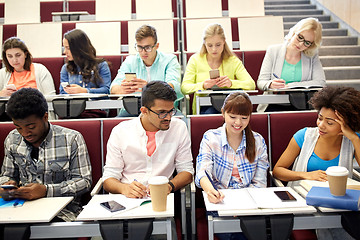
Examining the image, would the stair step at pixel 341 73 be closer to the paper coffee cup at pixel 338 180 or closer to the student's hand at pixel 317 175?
the student's hand at pixel 317 175

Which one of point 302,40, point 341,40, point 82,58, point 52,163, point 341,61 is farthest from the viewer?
point 341,40

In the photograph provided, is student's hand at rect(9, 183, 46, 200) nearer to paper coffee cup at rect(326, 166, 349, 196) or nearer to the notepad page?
the notepad page

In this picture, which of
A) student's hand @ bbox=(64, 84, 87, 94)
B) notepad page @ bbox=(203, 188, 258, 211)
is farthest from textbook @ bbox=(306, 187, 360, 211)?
student's hand @ bbox=(64, 84, 87, 94)

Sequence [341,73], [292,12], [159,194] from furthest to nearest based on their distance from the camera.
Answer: [292,12]
[341,73]
[159,194]

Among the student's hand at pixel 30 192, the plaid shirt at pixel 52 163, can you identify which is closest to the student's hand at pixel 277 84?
the plaid shirt at pixel 52 163

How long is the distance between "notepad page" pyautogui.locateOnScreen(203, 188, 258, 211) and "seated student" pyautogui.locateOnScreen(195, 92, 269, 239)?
0.21 meters

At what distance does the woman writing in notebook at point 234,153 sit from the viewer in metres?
1.59

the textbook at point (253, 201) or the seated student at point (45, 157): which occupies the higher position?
the seated student at point (45, 157)

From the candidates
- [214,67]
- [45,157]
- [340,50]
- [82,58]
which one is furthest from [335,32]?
[45,157]

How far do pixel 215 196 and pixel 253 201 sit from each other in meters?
0.14

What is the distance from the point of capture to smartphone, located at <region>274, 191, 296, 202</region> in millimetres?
1297

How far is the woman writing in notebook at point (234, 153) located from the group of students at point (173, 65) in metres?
0.68

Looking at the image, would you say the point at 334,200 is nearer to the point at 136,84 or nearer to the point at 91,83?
the point at 136,84

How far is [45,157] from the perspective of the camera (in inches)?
64.3
